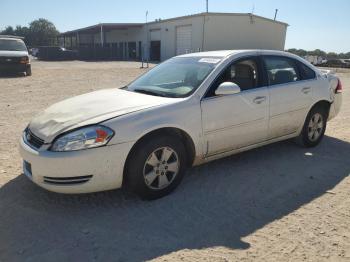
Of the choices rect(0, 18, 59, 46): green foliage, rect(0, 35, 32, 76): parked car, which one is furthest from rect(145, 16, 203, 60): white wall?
rect(0, 18, 59, 46): green foliage

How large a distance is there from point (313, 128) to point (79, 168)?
3.91 meters

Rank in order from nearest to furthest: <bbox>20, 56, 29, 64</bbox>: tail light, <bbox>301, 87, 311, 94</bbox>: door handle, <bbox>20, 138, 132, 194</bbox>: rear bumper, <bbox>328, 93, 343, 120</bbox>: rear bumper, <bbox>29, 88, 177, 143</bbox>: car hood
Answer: <bbox>20, 138, 132, 194</bbox>: rear bumper < <bbox>29, 88, 177, 143</bbox>: car hood < <bbox>301, 87, 311, 94</bbox>: door handle < <bbox>328, 93, 343, 120</bbox>: rear bumper < <bbox>20, 56, 29, 64</bbox>: tail light

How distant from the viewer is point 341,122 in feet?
25.2

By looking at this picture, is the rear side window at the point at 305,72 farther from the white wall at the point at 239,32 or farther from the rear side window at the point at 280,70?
the white wall at the point at 239,32

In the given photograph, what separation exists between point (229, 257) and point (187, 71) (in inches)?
100

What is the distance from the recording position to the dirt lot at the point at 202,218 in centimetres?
295

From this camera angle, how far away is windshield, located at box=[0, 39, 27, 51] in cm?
1720

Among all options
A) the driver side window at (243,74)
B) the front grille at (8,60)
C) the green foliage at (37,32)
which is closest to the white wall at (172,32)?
the front grille at (8,60)

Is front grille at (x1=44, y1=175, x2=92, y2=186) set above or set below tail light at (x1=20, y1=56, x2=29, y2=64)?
below

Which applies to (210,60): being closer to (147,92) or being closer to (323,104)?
(147,92)

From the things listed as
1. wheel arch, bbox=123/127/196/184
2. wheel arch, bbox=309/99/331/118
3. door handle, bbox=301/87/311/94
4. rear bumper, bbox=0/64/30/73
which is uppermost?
door handle, bbox=301/87/311/94

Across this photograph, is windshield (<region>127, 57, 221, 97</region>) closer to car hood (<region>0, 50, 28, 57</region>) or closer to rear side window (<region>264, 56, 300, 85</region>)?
rear side window (<region>264, 56, 300, 85</region>)

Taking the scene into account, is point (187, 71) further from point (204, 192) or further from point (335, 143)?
point (335, 143)

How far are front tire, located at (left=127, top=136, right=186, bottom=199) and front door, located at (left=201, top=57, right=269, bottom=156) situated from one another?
0.47 meters
